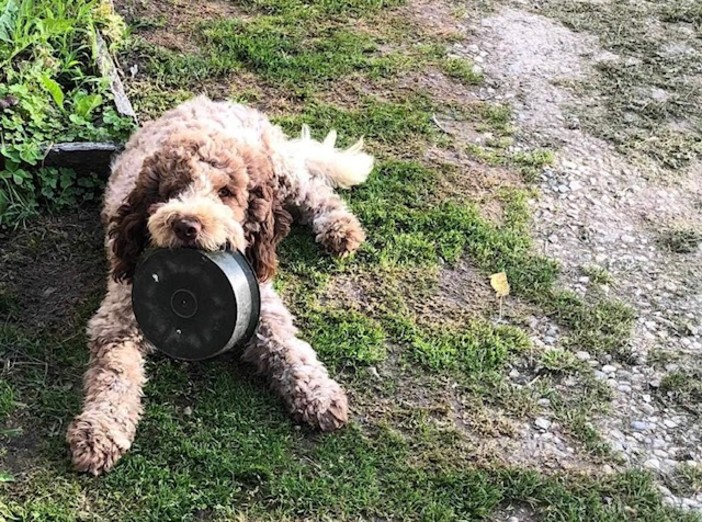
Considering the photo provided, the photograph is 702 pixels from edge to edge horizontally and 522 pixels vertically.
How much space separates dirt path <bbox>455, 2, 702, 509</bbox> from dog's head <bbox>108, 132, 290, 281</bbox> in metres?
1.62

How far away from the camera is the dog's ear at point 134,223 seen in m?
3.73

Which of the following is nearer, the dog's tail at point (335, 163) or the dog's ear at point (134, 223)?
the dog's ear at point (134, 223)

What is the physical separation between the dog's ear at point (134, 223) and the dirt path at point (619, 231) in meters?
2.08

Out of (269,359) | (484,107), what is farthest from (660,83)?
(269,359)

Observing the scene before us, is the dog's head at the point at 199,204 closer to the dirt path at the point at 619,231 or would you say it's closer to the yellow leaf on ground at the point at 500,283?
the yellow leaf on ground at the point at 500,283

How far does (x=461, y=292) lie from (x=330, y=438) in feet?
4.05

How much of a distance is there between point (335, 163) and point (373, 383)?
1521 millimetres

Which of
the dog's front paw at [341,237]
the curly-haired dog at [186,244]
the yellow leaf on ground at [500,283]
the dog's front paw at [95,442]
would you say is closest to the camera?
the dog's front paw at [95,442]

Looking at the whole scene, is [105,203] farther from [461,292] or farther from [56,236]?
[461,292]

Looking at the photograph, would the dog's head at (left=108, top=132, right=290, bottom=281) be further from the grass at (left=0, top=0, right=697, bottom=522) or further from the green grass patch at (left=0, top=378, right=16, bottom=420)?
the green grass patch at (left=0, top=378, right=16, bottom=420)

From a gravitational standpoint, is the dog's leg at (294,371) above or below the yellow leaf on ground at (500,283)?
below

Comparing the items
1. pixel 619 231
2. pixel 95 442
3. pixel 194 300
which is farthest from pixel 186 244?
pixel 619 231

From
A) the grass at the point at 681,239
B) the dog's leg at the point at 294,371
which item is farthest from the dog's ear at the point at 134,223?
the grass at the point at 681,239

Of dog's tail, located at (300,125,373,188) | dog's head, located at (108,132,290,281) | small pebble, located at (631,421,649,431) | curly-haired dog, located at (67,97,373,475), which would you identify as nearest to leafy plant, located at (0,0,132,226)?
curly-haired dog, located at (67,97,373,475)
